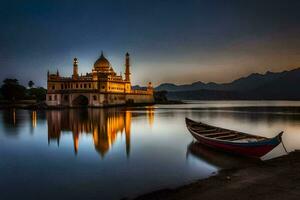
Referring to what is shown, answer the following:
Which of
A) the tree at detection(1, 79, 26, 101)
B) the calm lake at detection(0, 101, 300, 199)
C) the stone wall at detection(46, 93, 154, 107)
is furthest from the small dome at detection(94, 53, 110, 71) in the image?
the calm lake at detection(0, 101, 300, 199)

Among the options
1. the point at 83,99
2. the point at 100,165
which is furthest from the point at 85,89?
the point at 100,165

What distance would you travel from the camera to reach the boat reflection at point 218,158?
1421 centimetres

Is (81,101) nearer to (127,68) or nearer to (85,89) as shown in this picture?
(85,89)

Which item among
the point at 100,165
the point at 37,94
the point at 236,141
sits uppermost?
the point at 37,94

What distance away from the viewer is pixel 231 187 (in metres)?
9.98

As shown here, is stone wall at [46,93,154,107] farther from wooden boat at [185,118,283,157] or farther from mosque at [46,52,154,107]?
wooden boat at [185,118,283,157]

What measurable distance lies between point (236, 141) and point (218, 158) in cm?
126

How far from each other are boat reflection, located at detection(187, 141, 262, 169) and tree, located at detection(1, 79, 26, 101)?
83.5 meters

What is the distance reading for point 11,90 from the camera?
90500 millimetres

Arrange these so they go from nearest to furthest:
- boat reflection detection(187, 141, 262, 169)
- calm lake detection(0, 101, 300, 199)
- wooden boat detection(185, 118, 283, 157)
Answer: calm lake detection(0, 101, 300, 199), boat reflection detection(187, 141, 262, 169), wooden boat detection(185, 118, 283, 157)

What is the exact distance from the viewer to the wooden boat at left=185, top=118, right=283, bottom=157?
14500 millimetres

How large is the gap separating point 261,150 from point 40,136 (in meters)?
18.7

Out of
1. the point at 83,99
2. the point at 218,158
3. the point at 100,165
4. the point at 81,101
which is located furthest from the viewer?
the point at 83,99

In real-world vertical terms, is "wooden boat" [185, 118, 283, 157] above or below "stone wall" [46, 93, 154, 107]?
below
